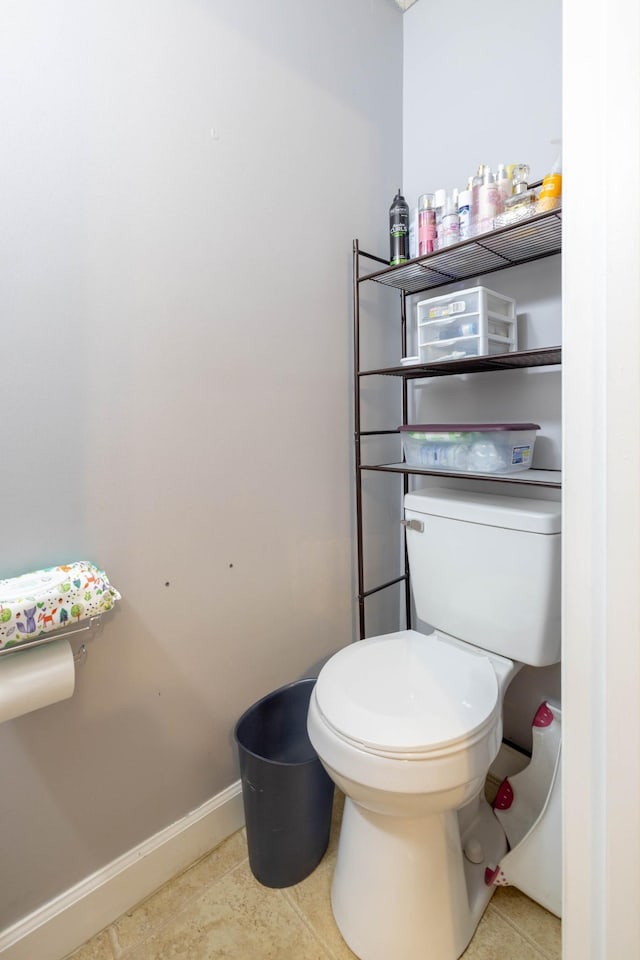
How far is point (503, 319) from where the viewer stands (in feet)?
4.00

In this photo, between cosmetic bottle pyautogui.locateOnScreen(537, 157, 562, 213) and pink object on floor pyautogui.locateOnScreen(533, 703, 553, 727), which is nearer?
cosmetic bottle pyautogui.locateOnScreen(537, 157, 562, 213)

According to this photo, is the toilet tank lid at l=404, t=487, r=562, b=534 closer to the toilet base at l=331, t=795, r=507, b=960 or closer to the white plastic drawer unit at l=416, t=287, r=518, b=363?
→ the white plastic drawer unit at l=416, t=287, r=518, b=363

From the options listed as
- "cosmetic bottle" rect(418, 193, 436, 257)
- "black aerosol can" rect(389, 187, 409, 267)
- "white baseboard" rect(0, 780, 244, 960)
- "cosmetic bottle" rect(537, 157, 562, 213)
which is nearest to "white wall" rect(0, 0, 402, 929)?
"white baseboard" rect(0, 780, 244, 960)

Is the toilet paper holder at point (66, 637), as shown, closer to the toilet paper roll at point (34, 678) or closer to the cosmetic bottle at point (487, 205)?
the toilet paper roll at point (34, 678)

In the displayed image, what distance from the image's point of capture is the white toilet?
86cm

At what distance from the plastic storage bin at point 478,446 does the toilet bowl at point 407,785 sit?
489 millimetres

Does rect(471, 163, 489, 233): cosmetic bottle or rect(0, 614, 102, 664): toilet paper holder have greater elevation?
rect(471, 163, 489, 233): cosmetic bottle

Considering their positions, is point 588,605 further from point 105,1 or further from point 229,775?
point 105,1

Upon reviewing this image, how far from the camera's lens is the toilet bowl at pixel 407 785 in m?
0.84

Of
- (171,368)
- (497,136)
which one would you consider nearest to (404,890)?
(171,368)

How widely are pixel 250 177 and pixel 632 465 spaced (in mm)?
1169

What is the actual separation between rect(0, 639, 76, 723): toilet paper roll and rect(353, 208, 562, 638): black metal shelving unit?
847mm

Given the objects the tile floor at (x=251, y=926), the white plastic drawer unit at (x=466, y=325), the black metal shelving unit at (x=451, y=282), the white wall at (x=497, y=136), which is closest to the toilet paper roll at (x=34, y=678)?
the tile floor at (x=251, y=926)

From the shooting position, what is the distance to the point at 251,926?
102 centimetres
